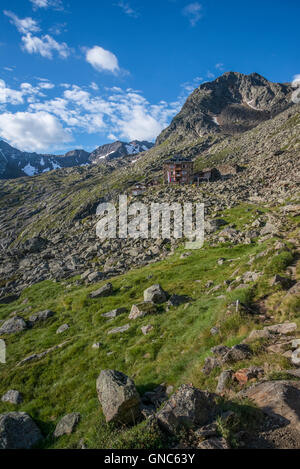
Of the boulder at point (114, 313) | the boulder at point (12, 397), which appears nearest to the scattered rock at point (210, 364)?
the boulder at point (12, 397)

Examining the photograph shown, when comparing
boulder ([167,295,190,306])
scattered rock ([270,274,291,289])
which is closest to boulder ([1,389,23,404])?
boulder ([167,295,190,306])

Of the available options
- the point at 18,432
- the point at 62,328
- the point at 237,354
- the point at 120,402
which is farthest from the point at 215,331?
the point at 62,328

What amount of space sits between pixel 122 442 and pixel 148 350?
8.22 m

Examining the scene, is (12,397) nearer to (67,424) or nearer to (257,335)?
(67,424)

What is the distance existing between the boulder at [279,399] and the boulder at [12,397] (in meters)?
13.1

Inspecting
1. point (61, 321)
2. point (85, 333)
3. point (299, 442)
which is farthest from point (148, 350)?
point (61, 321)

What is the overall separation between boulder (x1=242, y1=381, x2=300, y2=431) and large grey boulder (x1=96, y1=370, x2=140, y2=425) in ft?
13.0

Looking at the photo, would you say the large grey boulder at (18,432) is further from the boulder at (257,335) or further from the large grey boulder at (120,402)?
the boulder at (257,335)

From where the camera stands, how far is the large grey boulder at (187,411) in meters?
6.66

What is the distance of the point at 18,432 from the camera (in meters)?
10.1

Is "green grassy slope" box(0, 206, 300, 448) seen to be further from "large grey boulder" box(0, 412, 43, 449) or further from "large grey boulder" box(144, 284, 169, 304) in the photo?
"large grey boulder" box(144, 284, 169, 304)

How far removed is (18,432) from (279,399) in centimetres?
1045

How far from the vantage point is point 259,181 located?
72.1 metres
